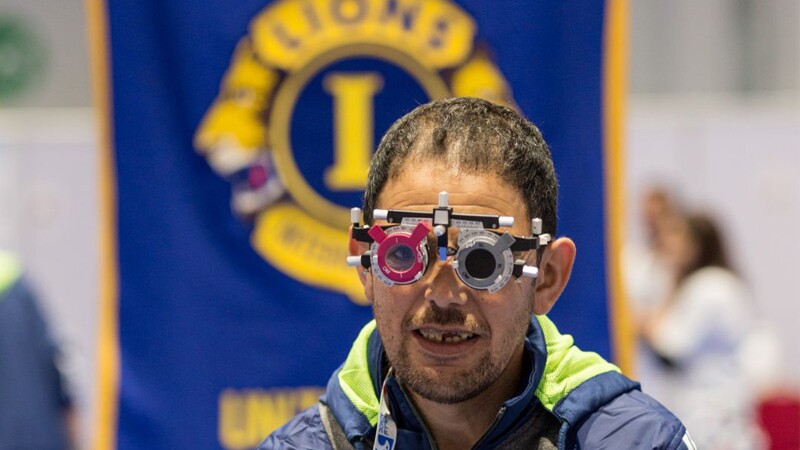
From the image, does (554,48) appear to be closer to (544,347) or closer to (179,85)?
(179,85)

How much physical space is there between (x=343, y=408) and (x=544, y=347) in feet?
1.01

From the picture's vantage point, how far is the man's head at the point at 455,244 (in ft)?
5.77

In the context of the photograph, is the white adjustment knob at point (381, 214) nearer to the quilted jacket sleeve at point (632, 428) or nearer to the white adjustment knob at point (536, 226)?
the white adjustment knob at point (536, 226)

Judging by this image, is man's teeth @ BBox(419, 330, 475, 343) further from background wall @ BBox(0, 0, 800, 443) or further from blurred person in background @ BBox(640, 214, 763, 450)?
background wall @ BBox(0, 0, 800, 443)

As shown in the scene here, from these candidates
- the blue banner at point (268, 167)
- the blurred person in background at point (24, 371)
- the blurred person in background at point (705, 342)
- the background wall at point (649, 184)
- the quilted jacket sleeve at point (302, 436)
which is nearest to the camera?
the quilted jacket sleeve at point (302, 436)

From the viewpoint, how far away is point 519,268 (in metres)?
1.77

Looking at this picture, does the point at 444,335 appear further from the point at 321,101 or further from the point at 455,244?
the point at 321,101

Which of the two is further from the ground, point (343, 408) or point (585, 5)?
point (585, 5)

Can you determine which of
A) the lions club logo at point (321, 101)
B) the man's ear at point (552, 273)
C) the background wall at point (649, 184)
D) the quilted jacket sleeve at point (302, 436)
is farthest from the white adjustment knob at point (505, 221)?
the background wall at point (649, 184)

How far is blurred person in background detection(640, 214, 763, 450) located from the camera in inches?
201

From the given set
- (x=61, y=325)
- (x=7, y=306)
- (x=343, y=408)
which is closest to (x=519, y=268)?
(x=343, y=408)

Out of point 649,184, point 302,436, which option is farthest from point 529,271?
point 649,184

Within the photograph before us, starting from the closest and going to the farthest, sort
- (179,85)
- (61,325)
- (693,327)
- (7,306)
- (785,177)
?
1. (179,85)
2. (7,306)
3. (693,327)
4. (61,325)
5. (785,177)

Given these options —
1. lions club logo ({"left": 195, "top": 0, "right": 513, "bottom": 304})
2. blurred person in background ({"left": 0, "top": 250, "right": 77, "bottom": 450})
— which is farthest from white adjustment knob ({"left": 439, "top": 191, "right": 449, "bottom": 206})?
blurred person in background ({"left": 0, "top": 250, "right": 77, "bottom": 450})
